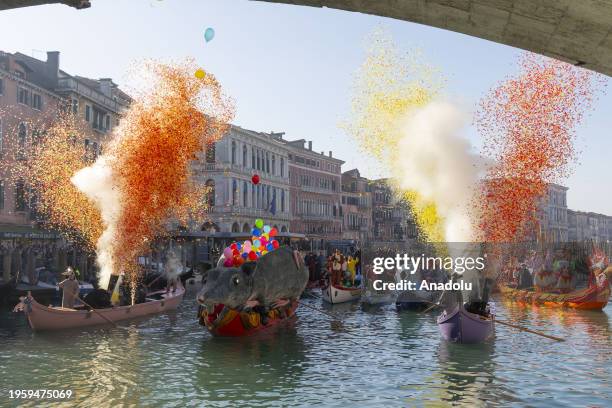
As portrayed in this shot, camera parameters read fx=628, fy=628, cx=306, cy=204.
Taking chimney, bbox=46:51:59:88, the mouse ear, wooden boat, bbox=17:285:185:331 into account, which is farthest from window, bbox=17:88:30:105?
the mouse ear

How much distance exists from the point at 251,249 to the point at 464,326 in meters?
6.81

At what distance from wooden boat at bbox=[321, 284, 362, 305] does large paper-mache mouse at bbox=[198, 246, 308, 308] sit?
762 cm

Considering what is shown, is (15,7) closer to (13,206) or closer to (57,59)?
(13,206)

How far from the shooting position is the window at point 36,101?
37.9m

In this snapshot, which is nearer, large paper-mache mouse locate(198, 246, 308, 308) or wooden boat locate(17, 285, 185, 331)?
large paper-mache mouse locate(198, 246, 308, 308)

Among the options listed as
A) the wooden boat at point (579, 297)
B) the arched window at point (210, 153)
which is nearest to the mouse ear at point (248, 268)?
the wooden boat at point (579, 297)

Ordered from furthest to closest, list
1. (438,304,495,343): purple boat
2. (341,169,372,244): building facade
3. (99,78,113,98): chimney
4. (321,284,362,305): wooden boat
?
(341,169,372,244): building facade → (99,78,113,98): chimney → (321,284,362,305): wooden boat → (438,304,495,343): purple boat

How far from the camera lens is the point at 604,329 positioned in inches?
806

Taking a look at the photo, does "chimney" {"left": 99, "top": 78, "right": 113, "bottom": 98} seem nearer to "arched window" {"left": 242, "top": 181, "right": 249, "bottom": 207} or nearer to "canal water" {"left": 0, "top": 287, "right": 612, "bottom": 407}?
"arched window" {"left": 242, "top": 181, "right": 249, "bottom": 207}

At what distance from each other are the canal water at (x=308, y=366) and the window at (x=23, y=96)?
64.1 feet

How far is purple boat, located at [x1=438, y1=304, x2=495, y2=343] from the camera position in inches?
654

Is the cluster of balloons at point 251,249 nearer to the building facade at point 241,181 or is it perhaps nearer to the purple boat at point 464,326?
the purple boat at point 464,326

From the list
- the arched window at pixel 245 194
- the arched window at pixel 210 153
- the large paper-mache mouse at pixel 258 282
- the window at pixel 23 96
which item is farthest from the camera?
the arched window at pixel 245 194

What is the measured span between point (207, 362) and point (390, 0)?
11189 millimetres
